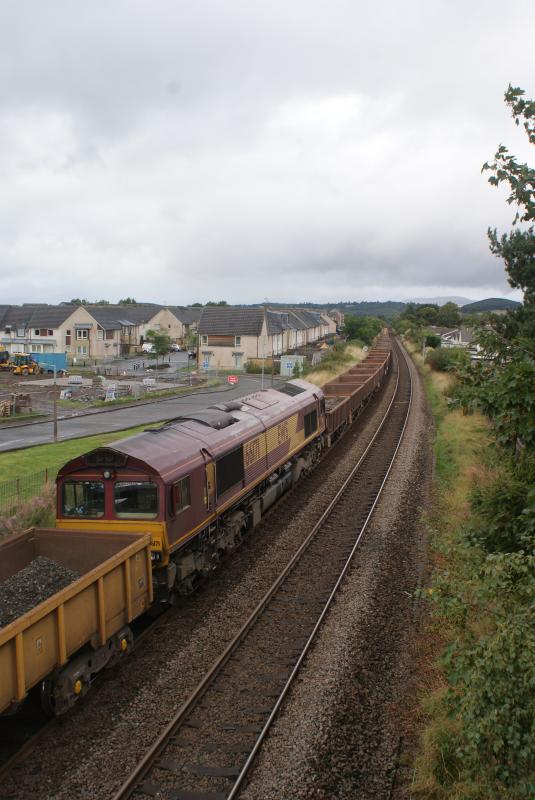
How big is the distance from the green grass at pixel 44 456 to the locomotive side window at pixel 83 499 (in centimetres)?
1143

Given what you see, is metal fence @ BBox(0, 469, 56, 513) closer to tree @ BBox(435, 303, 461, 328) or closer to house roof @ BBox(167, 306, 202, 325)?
house roof @ BBox(167, 306, 202, 325)

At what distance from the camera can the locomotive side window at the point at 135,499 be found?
12.7 meters

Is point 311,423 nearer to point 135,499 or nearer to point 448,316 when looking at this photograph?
point 135,499

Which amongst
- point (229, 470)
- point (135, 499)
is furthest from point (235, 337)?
point (135, 499)

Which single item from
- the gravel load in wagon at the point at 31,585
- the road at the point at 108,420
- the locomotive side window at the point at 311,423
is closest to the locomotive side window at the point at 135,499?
the gravel load in wagon at the point at 31,585

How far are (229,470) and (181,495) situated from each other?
329 centimetres

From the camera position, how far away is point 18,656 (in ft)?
27.0

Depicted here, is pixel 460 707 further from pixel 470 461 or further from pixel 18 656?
pixel 470 461

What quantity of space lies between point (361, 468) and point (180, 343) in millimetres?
92915

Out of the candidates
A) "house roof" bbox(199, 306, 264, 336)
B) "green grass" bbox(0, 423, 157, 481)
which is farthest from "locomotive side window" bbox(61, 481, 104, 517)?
"house roof" bbox(199, 306, 264, 336)

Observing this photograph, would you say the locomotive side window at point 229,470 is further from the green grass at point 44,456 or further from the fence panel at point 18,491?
the green grass at point 44,456

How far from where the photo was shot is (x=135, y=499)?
41.9 ft

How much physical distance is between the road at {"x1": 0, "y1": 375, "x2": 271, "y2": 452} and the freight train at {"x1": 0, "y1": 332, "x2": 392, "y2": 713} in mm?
17928

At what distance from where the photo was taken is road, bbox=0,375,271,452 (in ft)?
114
